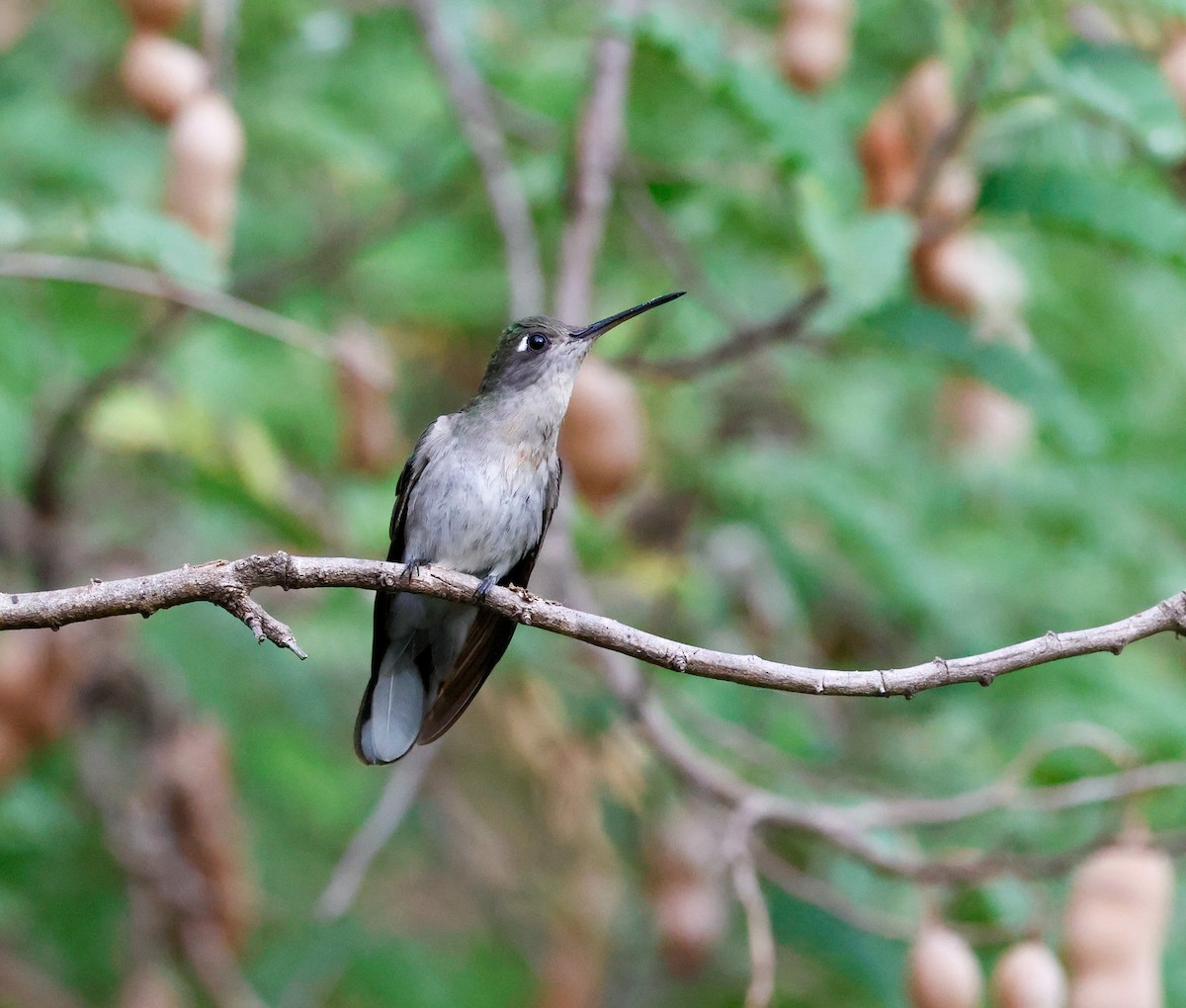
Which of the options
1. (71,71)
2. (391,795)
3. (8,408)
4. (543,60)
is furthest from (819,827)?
(71,71)

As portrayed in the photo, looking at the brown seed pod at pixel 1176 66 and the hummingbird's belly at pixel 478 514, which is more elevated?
the brown seed pod at pixel 1176 66

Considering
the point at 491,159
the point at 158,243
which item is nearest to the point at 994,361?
the point at 491,159

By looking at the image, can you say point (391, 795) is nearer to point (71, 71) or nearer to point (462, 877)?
point (462, 877)

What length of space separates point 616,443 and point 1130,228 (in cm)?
194

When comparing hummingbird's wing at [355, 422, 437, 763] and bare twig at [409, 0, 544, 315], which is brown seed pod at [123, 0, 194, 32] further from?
hummingbird's wing at [355, 422, 437, 763]

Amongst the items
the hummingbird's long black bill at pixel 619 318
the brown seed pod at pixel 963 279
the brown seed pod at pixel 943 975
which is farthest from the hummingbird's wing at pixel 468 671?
the brown seed pod at pixel 963 279

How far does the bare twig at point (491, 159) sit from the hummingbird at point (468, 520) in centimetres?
64

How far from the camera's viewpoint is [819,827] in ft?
15.5

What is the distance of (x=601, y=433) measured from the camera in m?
5.37

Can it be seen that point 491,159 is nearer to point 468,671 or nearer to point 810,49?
point 810,49

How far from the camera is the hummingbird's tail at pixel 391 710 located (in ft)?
15.2

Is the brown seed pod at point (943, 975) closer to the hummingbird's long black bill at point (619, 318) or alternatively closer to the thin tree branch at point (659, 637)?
the thin tree branch at point (659, 637)

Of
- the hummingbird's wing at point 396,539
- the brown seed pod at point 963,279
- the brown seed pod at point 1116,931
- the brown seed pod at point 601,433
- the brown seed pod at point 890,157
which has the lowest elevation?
the brown seed pod at point 1116,931

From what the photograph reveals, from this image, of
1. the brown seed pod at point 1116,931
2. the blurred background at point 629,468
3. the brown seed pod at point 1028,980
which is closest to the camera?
the brown seed pod at point 1028,980
